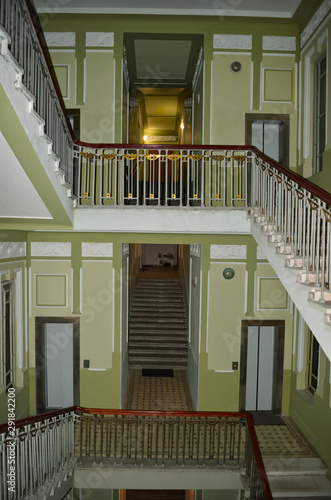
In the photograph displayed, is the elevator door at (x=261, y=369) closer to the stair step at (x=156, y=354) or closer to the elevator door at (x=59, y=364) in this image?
the stair step at (x=156, y=354)

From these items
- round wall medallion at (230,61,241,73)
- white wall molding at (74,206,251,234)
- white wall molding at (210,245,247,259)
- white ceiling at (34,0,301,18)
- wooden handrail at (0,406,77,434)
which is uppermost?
white ceiling at (34,0,301,18)

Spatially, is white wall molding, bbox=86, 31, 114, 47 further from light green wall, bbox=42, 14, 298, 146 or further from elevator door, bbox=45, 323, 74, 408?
elevator door, bbox=45, 323, 74, 408

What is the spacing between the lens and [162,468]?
18.4ft

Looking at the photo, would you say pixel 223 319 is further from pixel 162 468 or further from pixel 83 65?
pixel 83 65

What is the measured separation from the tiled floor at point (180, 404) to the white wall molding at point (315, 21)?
7655 mm

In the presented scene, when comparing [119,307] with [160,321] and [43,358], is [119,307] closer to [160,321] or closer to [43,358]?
[43,358]

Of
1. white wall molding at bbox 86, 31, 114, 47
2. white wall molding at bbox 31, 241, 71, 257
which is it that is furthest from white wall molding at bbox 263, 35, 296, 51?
white wall molding at bbox 31, 241, 71, 257

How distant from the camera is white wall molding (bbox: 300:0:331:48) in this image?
6152mm

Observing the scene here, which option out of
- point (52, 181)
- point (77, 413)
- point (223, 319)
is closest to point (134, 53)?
point (52, 181)

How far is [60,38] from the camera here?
7.34 m

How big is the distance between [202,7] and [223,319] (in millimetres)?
6301

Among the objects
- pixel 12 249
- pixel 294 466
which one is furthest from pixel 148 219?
pixel 294 466

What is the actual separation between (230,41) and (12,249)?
605 centimetres

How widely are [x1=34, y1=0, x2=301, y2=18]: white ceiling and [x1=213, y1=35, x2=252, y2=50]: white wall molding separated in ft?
1.27
